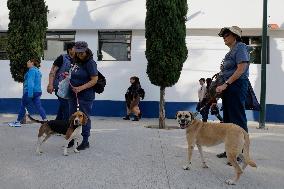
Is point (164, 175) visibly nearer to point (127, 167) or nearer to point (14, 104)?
point (127, 167)

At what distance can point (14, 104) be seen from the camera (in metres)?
16.6

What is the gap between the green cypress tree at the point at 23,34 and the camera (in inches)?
530

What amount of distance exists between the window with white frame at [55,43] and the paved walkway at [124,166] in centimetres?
698

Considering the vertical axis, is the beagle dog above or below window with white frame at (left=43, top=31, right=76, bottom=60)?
below

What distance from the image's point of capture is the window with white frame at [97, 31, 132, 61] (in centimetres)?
1661

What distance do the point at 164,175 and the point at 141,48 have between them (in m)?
10.5

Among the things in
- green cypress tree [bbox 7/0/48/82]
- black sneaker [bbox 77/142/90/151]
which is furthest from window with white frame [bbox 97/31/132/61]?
black sneaker [bbox 77/142/90/151]

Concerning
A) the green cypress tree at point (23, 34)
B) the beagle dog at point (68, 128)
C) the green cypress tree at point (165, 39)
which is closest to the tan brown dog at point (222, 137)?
the beagle dog at point (68, 128)

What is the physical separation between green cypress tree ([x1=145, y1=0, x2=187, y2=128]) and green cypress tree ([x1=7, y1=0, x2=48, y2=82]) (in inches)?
134

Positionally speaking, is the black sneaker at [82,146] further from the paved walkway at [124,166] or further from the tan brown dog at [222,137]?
the tan brown dog at [222,137]

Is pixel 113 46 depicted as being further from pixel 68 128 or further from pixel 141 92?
pixel 68 128

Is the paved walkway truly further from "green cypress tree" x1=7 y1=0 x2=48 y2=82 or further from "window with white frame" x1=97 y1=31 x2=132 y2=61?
"window with white frame" x1=97 y1=31 x2=132 y2=61

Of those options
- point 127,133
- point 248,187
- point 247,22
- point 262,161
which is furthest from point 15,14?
point 248,187

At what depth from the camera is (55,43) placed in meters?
16.8
